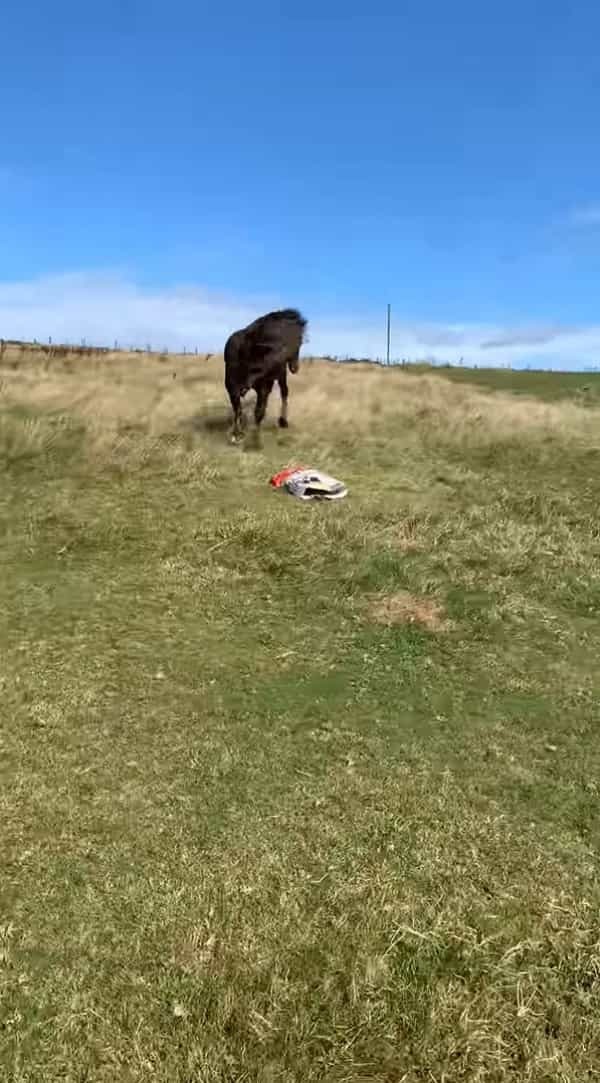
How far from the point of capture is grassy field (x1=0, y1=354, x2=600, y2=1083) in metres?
4.48

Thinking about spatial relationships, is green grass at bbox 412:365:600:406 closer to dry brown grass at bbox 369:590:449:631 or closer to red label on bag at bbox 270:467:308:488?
red label on bag at bbox 270:467:308:488

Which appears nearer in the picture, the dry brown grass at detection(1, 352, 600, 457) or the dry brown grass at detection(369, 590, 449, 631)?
the dry brown grass at detection(369, 590, 449, 631)

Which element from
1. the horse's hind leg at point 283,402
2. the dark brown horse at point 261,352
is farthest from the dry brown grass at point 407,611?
the horse's hind leg at point 283,402

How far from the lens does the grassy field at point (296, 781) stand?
177 inches

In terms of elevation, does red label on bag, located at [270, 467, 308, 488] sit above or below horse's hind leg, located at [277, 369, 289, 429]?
below

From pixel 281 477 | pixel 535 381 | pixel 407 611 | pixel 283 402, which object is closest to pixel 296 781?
pixel 407 611

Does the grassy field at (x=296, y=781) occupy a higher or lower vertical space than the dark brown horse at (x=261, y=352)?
lower

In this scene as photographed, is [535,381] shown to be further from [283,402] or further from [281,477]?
[281,477]

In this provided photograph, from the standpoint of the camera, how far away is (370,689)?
8.78 meters

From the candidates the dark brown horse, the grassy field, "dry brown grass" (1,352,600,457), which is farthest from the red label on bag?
"dry brown grass" (1,352,600,457)

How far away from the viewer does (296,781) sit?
6996mm

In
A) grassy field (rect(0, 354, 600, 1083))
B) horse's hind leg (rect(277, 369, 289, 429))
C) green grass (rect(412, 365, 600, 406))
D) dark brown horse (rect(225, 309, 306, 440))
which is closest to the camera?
grassy field (rect(0, 354, 600, 1083))

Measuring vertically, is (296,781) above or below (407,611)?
below

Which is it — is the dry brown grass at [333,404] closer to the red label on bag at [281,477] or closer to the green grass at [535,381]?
the green grass at [535,381]
